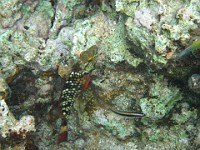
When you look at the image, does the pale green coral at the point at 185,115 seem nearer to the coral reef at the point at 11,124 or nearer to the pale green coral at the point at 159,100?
the pale green coral at the point at 159,100

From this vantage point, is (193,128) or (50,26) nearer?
(193,128)

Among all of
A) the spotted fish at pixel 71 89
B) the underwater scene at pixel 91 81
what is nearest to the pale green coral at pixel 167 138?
the underwater scene at pixel 91 81

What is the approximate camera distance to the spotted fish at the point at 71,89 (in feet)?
11.9

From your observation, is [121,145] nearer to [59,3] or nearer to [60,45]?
[60,45]

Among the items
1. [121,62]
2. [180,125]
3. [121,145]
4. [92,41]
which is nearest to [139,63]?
[121,62]

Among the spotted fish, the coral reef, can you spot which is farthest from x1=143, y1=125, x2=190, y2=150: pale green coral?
the coral reef

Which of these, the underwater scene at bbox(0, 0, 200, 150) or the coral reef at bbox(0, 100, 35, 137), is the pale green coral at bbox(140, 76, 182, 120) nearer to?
A: the underwater scene at bbox(0, 0, 200, 150)

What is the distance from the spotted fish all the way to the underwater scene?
0.01m

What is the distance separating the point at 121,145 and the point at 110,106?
0.52 m

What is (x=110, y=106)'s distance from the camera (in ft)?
12.4

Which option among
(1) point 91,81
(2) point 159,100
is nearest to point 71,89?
(1) point 91,81

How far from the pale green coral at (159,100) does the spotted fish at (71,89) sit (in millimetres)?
818

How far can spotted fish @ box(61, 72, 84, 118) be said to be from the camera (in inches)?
143

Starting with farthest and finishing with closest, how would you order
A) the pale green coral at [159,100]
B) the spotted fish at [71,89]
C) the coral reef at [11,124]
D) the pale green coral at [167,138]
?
1. the spotted fish at [71,89]
2. the pale green coral at [167,138]
3. the pale green coral at [159,100]
4. the coral reef at [11,124]
